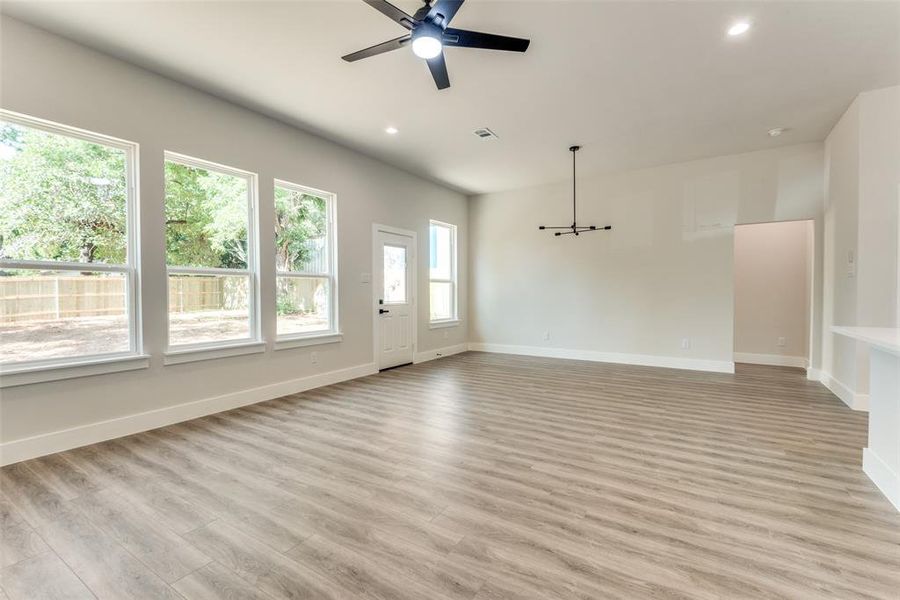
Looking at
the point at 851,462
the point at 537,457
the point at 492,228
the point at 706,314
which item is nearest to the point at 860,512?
the point at 851,462

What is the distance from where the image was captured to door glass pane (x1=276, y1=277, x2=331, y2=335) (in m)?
4.48

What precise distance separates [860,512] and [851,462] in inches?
31.6

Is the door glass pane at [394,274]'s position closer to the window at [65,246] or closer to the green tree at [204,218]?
the green tree at [204,218]

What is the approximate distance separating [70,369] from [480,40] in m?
3.71

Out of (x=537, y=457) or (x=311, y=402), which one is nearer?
(x=537, y=457)

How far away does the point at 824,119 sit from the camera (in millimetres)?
4227

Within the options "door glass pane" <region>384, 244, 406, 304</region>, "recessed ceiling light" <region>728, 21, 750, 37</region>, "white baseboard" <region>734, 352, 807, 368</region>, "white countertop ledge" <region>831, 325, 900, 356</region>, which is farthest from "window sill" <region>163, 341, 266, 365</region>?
"white baseboard" <region>734, 352, 807, 368</region>

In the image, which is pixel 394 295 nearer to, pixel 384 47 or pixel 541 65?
pixel 541 65

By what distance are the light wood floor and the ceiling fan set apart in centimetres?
265

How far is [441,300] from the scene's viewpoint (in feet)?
23.7

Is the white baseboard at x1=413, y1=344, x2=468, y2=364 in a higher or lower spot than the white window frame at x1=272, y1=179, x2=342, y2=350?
lower

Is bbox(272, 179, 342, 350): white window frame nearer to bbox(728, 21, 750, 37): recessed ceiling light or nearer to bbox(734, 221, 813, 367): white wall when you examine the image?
bbox(728, 21, 750, 37): recessed ceiling light

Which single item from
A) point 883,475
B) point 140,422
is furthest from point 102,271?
point 883,475

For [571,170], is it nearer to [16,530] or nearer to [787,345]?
[787,345]
